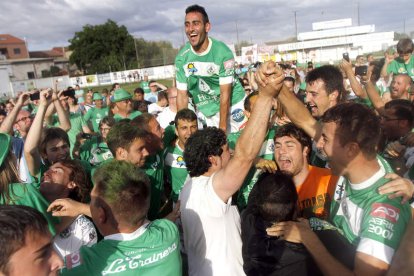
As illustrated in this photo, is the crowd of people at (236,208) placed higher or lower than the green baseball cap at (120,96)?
lower

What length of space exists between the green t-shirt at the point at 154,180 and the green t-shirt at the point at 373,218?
222cm

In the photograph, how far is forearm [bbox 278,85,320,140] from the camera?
11.0ft

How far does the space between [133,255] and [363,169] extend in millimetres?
1572

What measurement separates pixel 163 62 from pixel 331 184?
193 ft

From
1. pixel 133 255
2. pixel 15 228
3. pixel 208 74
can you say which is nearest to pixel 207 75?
pixel 208 74

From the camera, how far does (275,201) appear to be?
2.42m

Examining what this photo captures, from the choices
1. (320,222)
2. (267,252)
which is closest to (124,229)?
(267,252)

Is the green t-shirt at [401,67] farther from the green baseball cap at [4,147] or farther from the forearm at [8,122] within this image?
the green baseball cap at [4,147]

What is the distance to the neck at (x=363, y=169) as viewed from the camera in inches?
89.0

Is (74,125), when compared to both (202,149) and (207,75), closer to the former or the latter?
(207,75)

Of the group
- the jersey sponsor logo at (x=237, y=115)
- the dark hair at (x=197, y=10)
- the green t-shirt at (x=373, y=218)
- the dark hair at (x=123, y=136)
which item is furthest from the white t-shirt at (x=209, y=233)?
the dark hair at (x=197, y=10)

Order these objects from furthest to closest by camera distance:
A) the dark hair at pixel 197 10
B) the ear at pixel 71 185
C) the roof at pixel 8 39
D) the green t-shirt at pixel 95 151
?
the roof at pixel 8 39, the green t-shirt at pixel 95 151, the dark hair at pixel 197 10, the ear at pixel 71 185

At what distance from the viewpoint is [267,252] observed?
7.61 ft

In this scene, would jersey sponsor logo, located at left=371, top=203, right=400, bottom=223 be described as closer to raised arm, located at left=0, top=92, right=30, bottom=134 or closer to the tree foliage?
raised arm, located at left=0, top=92, right=30, bottom=134
